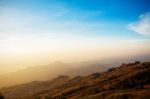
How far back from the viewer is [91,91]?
9112 centimetres

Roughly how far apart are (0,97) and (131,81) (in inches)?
2357

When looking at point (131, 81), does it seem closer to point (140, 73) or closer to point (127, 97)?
point (140, 73)

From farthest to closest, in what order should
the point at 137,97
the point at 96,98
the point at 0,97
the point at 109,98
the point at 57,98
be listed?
the point at 57,98 < the point at 0,97 < the point at 96,98 < the point at 109,98 < the point at 137,97

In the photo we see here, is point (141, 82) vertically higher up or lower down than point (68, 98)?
higher up

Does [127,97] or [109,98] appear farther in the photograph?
[109,98]

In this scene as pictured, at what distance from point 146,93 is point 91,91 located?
118 ft

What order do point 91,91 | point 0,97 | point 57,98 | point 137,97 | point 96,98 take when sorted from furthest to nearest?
1. point 57,98
2. point 91,91
3. point 0,97
4. point 96,98
5. point 137,97

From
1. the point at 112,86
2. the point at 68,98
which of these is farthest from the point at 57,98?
the point at 112,86

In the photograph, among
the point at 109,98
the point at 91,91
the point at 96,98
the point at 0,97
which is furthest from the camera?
the point at 91,91

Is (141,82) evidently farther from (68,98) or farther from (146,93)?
(68,98)

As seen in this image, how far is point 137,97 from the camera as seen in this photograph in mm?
58250

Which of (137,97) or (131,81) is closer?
(137,97)

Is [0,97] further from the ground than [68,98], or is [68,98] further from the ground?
[0,97]

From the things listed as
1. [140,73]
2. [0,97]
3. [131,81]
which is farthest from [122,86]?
[0,97]
